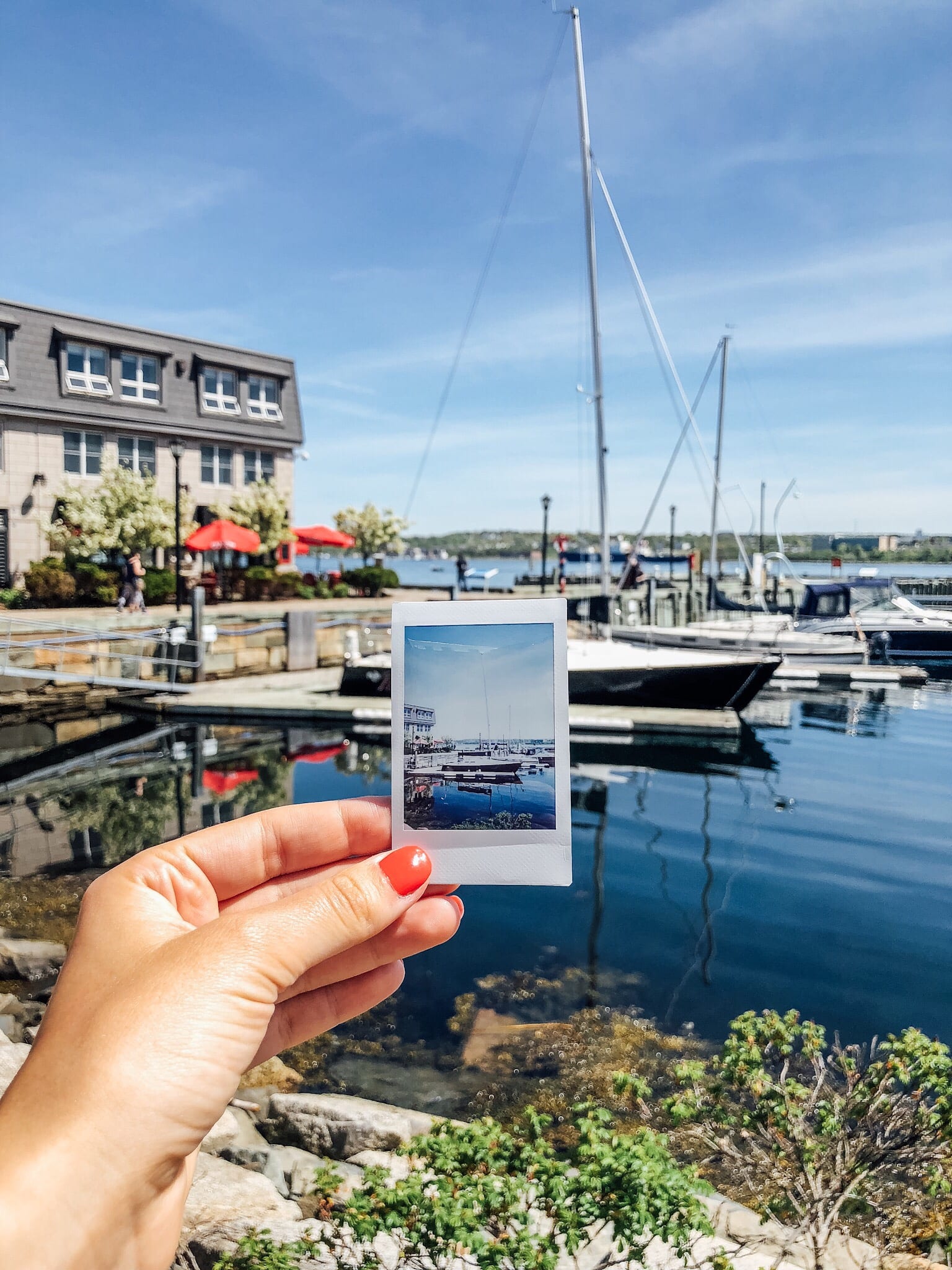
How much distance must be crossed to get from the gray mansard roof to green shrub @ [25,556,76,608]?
774 cm

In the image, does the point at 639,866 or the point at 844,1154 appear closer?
the point at 844,1154

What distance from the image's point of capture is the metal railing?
22.0m

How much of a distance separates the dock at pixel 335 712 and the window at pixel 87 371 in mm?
18518

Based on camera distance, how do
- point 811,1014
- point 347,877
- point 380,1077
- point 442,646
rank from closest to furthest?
1. point 347,877
2. point 442,646
3. point 380,1077
4. point 811,1014

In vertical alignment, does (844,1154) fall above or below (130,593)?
below

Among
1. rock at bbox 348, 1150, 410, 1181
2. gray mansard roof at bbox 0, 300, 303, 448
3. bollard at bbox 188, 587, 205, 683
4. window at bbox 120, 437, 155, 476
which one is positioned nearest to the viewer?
rock at bbox 348, 1150, 410, 1181

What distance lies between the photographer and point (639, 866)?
38.3ft

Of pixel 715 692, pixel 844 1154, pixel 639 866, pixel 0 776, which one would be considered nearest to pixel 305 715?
pixel 0 776

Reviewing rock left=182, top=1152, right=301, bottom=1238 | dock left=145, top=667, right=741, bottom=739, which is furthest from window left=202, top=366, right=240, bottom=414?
rock left=182, top=1152, right=301, bottom=1238

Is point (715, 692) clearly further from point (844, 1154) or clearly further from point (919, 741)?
point (844, 1154)

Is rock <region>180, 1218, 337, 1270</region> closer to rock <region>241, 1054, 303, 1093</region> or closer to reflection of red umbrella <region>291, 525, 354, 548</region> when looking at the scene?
rock <region>241, 1054, 303, 1093</region>

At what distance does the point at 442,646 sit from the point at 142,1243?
1311 mm

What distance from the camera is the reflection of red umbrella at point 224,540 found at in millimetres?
30516

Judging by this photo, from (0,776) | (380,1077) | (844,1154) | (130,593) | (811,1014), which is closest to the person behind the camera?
(844,1154)
